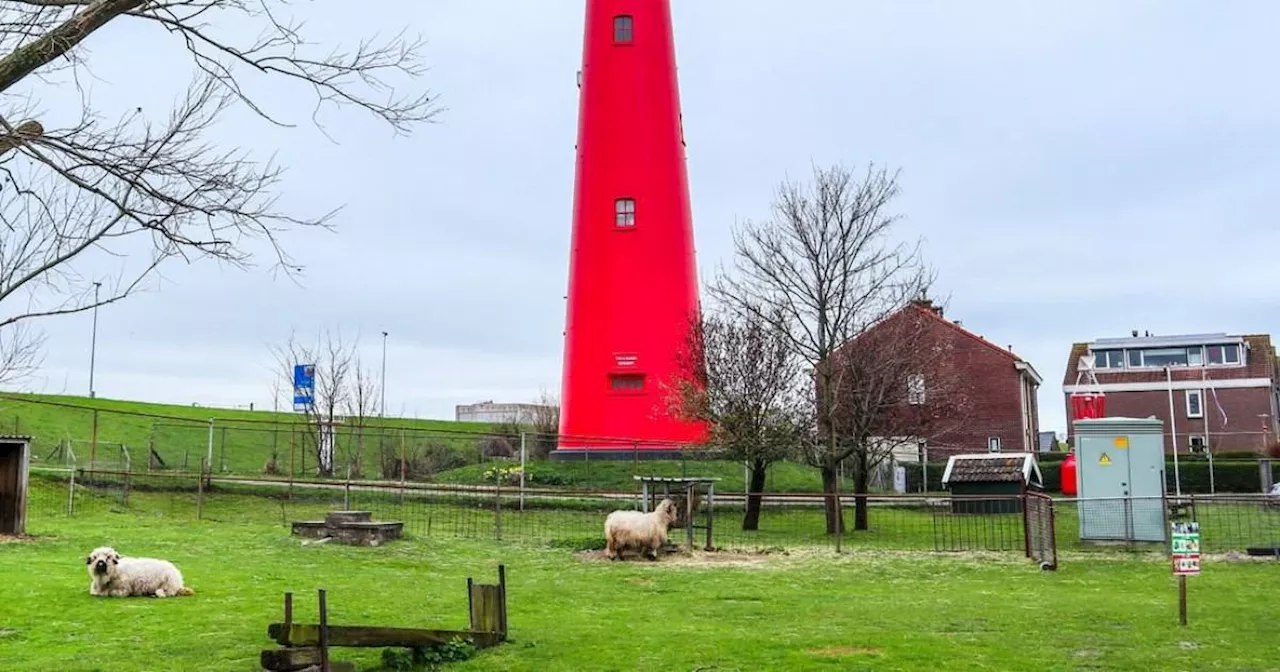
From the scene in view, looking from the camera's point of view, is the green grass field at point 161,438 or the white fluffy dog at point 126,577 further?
the green grass field at point 161,438

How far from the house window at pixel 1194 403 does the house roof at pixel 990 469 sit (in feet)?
97.6

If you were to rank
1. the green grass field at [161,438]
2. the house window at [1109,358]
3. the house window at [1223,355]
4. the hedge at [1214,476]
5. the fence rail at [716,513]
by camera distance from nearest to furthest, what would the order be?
the fence rail at [716,513] → the green grass field at [161,438] → the hedge at [1214,476] → the house window at [1223,355] → the house window at [1109,358]

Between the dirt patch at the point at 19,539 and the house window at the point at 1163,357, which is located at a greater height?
the house window at the point at 1163,357

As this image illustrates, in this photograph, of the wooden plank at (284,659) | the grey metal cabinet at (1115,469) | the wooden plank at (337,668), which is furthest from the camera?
the grey metal cabinet at (1115,469)

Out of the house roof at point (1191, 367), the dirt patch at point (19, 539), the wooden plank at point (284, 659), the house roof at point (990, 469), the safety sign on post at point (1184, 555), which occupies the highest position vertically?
the house roof at point (1191, 367)

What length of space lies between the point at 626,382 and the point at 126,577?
1896 cm

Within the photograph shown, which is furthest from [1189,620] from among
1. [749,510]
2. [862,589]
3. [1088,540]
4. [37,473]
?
[37,473]

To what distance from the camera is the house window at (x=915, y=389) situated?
25328 mm

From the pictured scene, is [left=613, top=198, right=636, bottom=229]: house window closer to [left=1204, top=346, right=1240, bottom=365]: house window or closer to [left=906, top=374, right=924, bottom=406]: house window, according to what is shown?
[left=906, top=374, right=924, bottom=406]: house window

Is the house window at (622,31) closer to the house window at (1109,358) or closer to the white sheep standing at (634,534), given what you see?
the white sheep standing at (634,534)

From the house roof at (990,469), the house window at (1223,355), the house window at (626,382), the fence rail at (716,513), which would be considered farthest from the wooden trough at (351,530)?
the house window at (1223,355)

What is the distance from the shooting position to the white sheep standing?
17.1 metres

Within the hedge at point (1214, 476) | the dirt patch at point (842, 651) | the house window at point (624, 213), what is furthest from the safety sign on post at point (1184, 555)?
the hedge at point (1214, 476)

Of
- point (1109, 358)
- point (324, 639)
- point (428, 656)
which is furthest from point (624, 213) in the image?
point (1109, 358)
